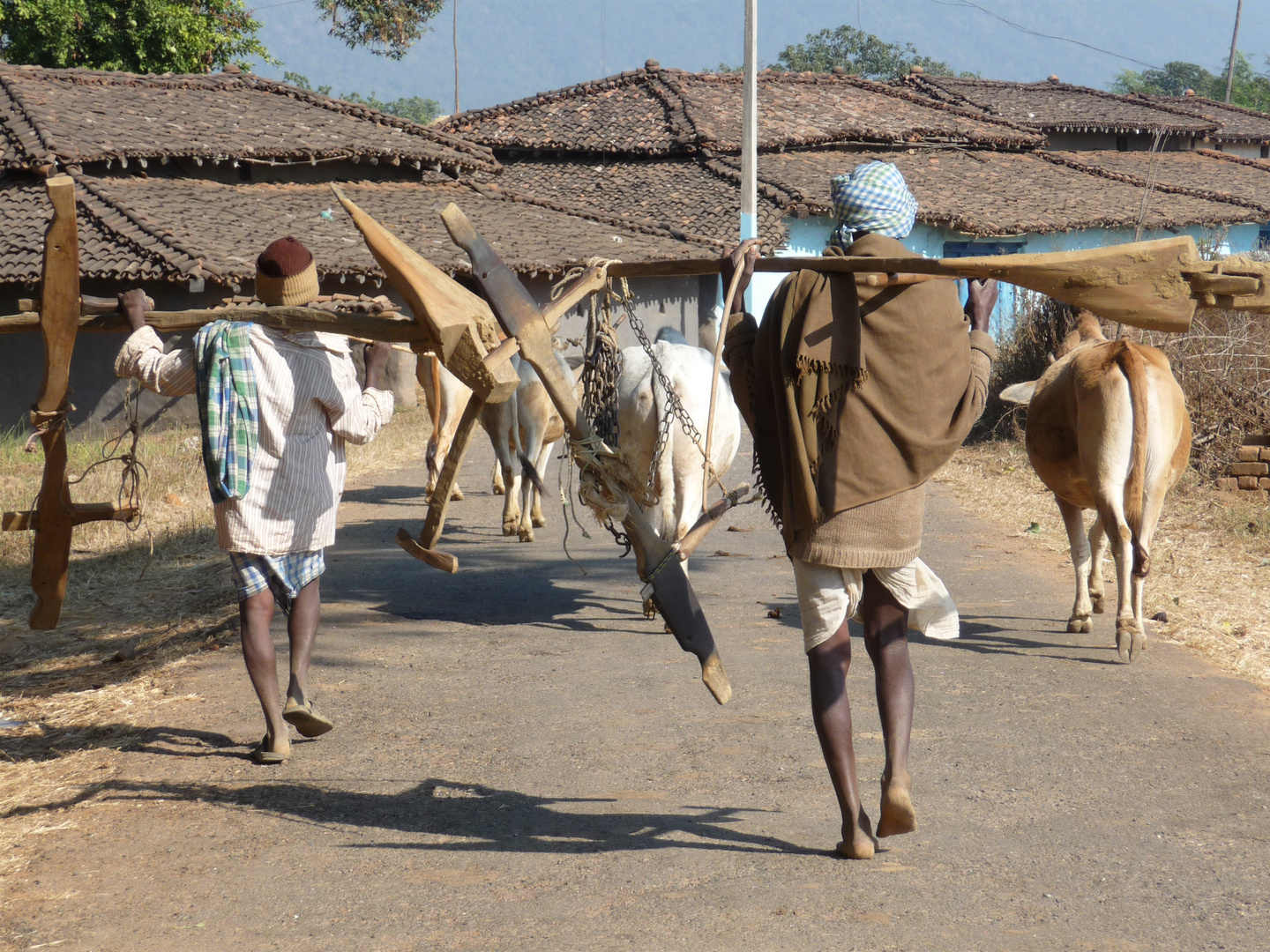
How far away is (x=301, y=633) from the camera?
4.58 meters

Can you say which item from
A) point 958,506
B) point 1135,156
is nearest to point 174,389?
point 958,506

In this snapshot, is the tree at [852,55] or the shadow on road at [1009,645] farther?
the tree at [852,55]

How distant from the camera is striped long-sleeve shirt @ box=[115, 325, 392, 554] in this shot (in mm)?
4359

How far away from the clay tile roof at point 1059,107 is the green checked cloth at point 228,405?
30320 mm

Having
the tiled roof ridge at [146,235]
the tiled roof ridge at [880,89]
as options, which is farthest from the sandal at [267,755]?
the tiled roof ridge at [880,89]

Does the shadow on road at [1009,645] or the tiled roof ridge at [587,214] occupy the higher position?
the tiled roof ridge at [587,214]

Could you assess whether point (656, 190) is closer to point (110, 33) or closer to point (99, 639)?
point (110, 33)

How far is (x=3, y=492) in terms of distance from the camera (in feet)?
34.9

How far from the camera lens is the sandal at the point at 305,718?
14.8ft

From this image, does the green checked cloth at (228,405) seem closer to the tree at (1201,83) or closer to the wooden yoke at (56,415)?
the wooden yoke at (56,415)

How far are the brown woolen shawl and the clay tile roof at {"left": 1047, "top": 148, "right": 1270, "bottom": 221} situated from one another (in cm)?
2671

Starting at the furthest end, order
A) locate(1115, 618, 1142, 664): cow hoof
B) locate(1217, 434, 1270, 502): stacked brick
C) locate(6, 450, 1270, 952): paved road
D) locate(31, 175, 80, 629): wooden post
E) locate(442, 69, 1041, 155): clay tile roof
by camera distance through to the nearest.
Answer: locate(442, 69, 1041, 155): clay tile roof → locate(1217, 434, 1270, 502): stacked brick → locate(1115, 618, 1142, 664): cow hoof → locate(31, 175, 80, 629): wooden post → locate(6, 450, 1270, 952): paved road

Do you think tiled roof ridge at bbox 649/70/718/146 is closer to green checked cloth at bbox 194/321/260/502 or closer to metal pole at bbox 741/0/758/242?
metal pole at bbox 741/0/758/242

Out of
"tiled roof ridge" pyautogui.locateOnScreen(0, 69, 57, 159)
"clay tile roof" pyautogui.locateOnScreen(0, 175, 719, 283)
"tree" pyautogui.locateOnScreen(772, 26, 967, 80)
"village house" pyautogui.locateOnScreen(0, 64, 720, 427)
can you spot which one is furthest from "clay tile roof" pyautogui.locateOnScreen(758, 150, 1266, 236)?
"tree" pyautogui.locateOnScreen(772, 26, 967, 80)
